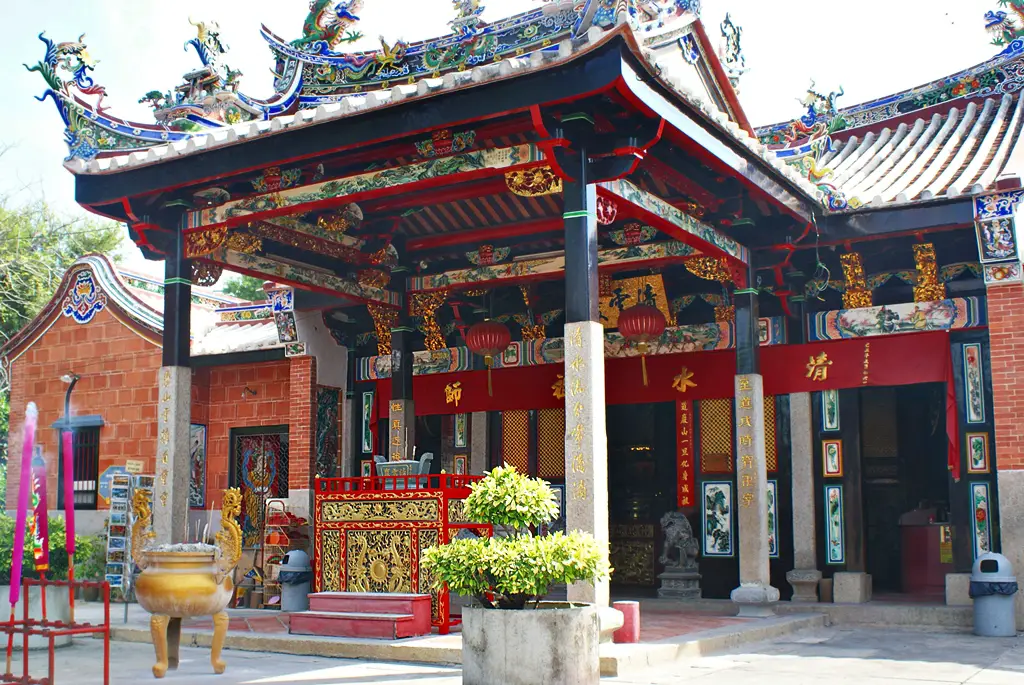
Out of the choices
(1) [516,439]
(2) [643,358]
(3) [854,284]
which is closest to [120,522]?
(1) [516,439]

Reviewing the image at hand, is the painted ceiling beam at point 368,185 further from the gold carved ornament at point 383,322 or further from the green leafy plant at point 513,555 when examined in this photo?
the gold carved ornament at point 383,322

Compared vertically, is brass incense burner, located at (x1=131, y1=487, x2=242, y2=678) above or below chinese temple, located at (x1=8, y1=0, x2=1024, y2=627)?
below

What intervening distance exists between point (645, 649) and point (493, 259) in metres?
5.33

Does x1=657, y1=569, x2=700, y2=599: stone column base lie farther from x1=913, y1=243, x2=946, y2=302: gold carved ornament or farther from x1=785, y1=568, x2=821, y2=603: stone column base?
x1=913, y1=243, x2=946, y2=302: gold carved ornament

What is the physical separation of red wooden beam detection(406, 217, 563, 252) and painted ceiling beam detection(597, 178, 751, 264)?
1549 mm

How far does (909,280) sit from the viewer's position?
11062mm

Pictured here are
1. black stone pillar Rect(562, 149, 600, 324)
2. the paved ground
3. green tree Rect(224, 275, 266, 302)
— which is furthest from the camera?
green tree Rect(224, 275, 266, 302)

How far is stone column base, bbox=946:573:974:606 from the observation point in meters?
10.2

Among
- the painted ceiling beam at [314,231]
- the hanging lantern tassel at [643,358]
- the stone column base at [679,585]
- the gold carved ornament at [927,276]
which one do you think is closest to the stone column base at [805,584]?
the stone column base at [679,585]

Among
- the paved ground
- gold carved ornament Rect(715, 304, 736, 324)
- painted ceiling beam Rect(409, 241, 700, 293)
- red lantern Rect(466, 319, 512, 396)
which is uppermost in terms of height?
painted ceiling beam Rect(409, 241, 700, 293)

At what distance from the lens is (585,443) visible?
307 inches

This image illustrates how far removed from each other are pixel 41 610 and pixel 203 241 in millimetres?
3448

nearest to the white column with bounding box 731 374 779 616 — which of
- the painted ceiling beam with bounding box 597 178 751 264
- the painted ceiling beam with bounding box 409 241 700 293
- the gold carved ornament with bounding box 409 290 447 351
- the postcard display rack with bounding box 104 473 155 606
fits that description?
the painted ceiling beam with bounding box 597 178 751 264

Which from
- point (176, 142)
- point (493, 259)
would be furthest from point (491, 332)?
point (176, 142)
